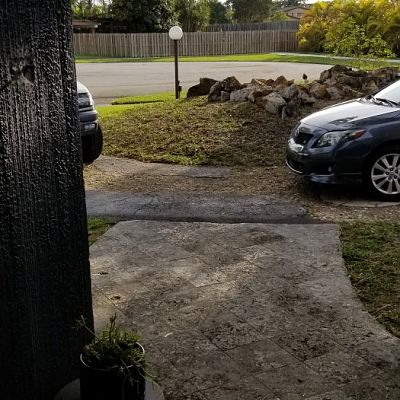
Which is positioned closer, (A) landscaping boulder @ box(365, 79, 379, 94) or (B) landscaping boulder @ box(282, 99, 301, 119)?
(B) landscaping boulder @ box(282, 99, 301, 119)

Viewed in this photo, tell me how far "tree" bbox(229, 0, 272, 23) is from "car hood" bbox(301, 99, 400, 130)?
65.4 meters

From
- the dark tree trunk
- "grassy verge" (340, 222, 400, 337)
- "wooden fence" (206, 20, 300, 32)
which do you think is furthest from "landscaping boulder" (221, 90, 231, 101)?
"wooden fence" (206, 20, 300, 32)

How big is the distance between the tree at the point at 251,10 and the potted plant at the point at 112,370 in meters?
71.0

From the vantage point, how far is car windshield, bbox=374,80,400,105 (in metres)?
7.79

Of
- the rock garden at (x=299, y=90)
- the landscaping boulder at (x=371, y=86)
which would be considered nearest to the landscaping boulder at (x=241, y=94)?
the rock garden at (x=299, y=90)

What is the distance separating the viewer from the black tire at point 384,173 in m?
7.25

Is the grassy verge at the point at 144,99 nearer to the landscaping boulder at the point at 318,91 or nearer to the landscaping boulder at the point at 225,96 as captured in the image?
the landscaping boulder at the point at 225,96

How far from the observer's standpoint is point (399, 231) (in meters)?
6.23

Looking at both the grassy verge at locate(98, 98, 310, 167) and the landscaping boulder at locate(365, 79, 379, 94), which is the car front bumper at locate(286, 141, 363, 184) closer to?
the grassy verge at locate(98, 98, 310, 167)

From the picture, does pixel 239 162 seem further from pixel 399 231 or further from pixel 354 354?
pixel 354 354

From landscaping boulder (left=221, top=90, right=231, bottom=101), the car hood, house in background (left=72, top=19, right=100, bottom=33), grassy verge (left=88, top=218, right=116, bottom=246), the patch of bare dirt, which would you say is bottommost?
the patch of bare dirt

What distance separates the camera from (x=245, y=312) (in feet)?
14.6

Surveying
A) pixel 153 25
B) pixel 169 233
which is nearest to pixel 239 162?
pixel 169 233

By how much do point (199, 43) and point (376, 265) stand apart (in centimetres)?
3949
